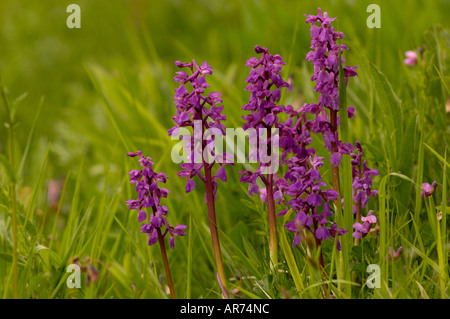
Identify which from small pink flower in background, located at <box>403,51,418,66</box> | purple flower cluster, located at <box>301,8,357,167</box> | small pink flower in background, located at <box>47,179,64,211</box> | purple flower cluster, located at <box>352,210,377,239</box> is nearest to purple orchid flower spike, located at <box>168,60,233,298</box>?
purple flower cluster, located at <box>301,8,357,167</box>

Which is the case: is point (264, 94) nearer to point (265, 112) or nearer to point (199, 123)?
point (265, 112)

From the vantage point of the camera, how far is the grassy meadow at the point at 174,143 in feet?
5.21

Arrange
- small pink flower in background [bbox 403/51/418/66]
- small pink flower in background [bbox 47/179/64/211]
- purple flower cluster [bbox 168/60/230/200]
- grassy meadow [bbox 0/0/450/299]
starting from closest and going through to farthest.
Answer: purple flower cluster [bbox 168/60/230/200]
grassy meadow [bbox 0/0/450/299]
small pink flower in background [bbox 403/51/418/66]
small pink flower in background [bbox 47/179/64/211]

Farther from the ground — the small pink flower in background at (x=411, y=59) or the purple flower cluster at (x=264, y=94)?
the small pink flower in background at (x=411, y=59)

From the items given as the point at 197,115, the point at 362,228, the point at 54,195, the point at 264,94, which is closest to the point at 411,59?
the point at 362,228

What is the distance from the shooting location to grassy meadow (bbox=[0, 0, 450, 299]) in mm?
1589

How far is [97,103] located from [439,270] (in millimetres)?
3320

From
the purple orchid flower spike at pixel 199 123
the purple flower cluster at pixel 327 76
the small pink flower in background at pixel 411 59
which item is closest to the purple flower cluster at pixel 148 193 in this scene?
the purple orchid flower spike at pixel 199 123

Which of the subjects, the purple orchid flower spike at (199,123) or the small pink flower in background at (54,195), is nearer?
the purple orchid flower spike at (199,123)

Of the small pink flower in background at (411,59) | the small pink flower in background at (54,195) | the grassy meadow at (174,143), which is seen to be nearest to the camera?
the grassy meadow at (174,143)

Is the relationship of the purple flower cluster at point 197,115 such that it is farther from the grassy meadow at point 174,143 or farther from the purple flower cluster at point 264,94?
the grassy meadow at point 174,143

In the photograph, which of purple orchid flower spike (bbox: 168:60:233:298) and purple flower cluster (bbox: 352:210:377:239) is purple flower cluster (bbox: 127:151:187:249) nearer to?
purple orchid flower spike (bbox: 168:60:233:298)

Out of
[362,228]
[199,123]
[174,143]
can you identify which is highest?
[174,143]

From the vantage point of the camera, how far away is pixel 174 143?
262 cm
